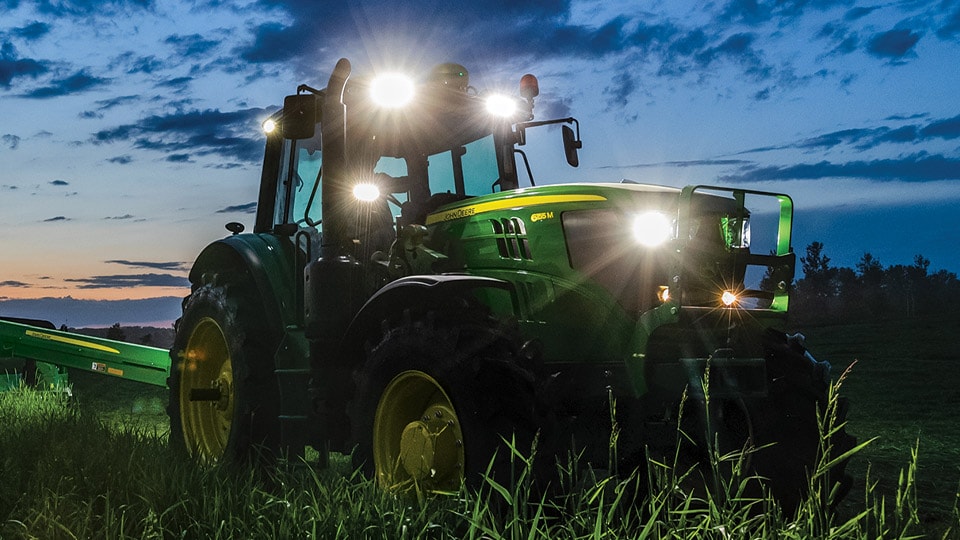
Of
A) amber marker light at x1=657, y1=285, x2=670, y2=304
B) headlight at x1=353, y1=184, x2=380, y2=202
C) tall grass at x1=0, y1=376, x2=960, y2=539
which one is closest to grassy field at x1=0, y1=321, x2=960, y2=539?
tall grass at x1=0, y1=376, x2=960, y2=539

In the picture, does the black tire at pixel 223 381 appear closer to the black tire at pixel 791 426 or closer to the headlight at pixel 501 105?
the headlight at pixel 501 105

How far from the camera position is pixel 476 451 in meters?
3.79

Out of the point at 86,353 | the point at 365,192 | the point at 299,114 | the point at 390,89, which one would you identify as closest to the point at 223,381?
the point at 365,192

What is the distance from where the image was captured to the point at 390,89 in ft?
18.1

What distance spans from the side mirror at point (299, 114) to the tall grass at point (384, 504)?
6.25 feet

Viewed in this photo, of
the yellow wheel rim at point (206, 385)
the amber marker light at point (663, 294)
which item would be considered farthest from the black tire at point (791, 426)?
the yellow wheel rim at point (206, 385)

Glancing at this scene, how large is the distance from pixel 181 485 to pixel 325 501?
99cm

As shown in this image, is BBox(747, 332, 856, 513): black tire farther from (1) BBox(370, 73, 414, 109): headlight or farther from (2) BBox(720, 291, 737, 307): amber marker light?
(1) BBox(370, 73, 414, 109): headlight

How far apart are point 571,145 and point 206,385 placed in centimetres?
315

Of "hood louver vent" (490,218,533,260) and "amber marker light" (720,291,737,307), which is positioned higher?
"hood louver vent" (490,218,533,260)

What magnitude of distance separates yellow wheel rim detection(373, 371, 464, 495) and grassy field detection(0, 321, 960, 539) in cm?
22

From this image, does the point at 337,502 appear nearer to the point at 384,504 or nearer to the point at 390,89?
the point at 384,504

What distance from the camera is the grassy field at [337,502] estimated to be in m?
3.09

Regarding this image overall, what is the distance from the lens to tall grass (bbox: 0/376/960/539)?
9.95 feet
